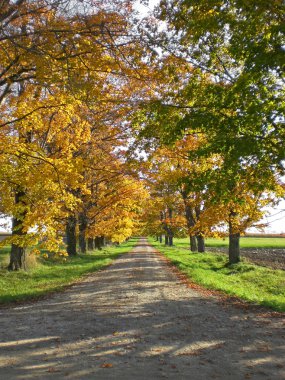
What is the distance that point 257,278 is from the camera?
19.4 metres

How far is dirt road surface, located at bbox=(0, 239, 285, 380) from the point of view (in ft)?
17.1

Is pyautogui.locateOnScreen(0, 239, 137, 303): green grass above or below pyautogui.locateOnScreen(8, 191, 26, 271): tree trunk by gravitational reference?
below

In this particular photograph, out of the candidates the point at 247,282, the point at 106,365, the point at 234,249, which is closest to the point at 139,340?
the point at 106,365

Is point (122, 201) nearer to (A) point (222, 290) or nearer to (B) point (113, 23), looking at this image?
(A) point (222, 290)

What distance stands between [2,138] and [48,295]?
5783 mm

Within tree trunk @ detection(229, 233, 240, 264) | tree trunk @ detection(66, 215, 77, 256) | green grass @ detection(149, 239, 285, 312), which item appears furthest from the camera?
tree trunk @ detection(66, 215, 77, 256)

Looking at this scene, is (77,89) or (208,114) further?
(208,114)

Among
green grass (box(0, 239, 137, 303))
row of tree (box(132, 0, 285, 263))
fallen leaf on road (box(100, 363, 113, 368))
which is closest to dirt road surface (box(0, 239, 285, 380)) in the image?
fallen leaf on road (box(100, 363, 113, 368))

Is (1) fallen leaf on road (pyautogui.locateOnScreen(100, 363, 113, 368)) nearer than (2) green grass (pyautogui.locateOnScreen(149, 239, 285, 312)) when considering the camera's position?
Yes

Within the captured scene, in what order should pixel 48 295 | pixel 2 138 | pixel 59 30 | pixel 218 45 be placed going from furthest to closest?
pixel 2 138, pixel 48 295, pixel 218 45, pixel 59 30

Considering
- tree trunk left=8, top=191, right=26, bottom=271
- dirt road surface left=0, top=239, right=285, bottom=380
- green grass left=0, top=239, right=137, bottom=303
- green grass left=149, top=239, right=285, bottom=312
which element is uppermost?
tree trunk left=8, top=191, right=26, bottom=271

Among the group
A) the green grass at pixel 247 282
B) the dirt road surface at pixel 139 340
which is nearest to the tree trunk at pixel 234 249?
the green grass at pixel 247 282

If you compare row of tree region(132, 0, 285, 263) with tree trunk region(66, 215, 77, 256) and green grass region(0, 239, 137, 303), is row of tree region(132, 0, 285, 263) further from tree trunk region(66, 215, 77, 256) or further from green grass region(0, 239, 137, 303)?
tree trunk region(66, 215, 77, 256)

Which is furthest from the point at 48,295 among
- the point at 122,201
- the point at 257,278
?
the point at 122,201
